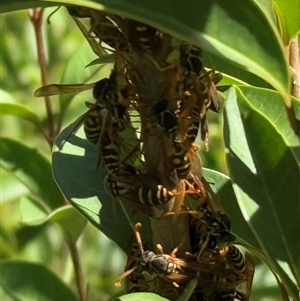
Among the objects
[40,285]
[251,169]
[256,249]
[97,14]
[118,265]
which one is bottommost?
[118,265]

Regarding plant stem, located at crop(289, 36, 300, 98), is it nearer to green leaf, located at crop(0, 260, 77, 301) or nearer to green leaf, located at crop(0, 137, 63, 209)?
green leaf, located at crop(0, 260, 77, 301)

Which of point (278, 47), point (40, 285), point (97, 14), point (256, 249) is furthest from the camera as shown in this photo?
point (40, 285)

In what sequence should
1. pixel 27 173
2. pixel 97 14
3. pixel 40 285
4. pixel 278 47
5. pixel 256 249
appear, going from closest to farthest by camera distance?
pixel 278 47, pixel 97 14, pixel 256 249, pixel 40 285, pixel 27 173

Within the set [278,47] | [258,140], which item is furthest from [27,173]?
[278,47]

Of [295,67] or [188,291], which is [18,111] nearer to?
[295,67]

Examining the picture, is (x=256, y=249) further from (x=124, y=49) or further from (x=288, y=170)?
(x=124, y=49)

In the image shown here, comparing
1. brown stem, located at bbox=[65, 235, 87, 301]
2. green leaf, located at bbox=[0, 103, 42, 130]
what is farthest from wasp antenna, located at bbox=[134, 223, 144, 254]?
green leaf, located at bbox=[0, 103, 42, 130]
